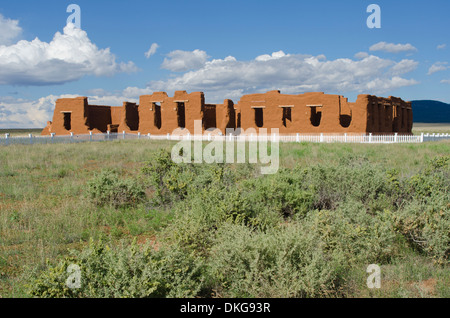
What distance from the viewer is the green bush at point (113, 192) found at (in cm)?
777

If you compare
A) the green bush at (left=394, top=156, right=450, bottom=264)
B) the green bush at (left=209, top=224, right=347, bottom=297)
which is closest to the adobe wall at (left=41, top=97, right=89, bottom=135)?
the green bush at (left=209, top=224, right=347, bottom=297)

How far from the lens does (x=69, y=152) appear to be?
52.9 feet

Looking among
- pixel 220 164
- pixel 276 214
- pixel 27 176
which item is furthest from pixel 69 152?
pixel 276 214

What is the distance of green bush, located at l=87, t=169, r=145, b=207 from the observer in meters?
7.77

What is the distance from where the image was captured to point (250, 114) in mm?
28391

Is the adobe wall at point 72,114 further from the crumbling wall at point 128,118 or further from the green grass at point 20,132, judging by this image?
the green grass at point 20,132

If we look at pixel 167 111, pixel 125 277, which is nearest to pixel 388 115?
pixel 167 111

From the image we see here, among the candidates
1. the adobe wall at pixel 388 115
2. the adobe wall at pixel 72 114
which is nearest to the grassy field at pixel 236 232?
the adobe wall at pixel 388 115

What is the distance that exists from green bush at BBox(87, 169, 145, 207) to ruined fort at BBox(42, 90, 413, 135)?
20.1 metres

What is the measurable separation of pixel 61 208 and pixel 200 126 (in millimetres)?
21911

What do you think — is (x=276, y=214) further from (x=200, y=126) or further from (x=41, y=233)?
(x=200, y=126)

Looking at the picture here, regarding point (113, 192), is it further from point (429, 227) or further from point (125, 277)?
point (429, 227)

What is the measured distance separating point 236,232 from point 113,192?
14.6 feet
